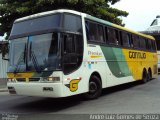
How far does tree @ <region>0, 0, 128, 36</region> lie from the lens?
17000mm

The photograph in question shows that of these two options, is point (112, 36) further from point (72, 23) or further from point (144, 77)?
point (144, 77)

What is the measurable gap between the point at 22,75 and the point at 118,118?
368 centimetres

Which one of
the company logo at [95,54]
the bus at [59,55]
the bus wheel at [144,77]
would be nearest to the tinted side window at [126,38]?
the bus at [59,55]

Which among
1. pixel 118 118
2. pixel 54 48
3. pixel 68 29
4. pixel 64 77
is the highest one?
pixel 68 29

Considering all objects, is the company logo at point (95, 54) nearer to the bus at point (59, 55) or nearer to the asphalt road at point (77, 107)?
the bus at point (59, 55)

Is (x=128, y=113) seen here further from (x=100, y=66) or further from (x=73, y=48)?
(x=100, y=66)

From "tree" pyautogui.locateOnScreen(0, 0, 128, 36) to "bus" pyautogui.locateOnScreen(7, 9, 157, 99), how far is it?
16.2 feet

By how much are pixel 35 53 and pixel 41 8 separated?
25.6 feet

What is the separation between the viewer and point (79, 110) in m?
9.49

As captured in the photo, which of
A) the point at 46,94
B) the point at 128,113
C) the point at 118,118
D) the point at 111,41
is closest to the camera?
the point at 118,118

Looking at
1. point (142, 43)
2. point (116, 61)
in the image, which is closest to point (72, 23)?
point (116, 61)

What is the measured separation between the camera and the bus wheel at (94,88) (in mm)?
11378

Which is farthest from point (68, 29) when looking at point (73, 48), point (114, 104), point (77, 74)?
point (114, 104)

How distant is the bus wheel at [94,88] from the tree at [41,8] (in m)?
6.54
